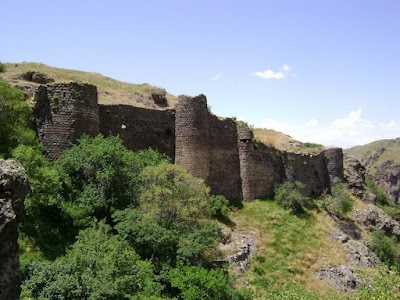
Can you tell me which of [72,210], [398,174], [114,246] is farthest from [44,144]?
[398,174]

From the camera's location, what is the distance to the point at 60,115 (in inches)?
891

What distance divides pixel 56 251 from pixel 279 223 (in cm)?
1461

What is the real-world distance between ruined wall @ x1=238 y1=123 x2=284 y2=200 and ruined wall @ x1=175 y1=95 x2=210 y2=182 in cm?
367

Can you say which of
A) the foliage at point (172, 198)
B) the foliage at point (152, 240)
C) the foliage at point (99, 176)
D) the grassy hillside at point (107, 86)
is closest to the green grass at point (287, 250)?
the foliage at point (172, 198)

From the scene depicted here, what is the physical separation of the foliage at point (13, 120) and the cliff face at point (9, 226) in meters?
13.2

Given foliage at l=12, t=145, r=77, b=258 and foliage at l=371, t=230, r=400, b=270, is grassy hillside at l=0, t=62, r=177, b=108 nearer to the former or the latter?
foliage at l=12, t=145, r=77, b=258

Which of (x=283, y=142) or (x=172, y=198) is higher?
(x=283, y=142)

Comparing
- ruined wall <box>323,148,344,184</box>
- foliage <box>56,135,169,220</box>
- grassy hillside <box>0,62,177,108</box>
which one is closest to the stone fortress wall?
foliage <box>56,135,169,220</box>

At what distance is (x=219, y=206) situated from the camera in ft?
87.3

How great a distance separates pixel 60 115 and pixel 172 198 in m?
6.73

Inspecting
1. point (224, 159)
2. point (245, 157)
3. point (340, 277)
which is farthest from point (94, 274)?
point (245, 157)

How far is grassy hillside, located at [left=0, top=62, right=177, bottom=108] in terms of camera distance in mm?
32438

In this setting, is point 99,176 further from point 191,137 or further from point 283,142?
point 283,142

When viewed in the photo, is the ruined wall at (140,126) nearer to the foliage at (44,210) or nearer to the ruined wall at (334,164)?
the foliage at (44,210)
